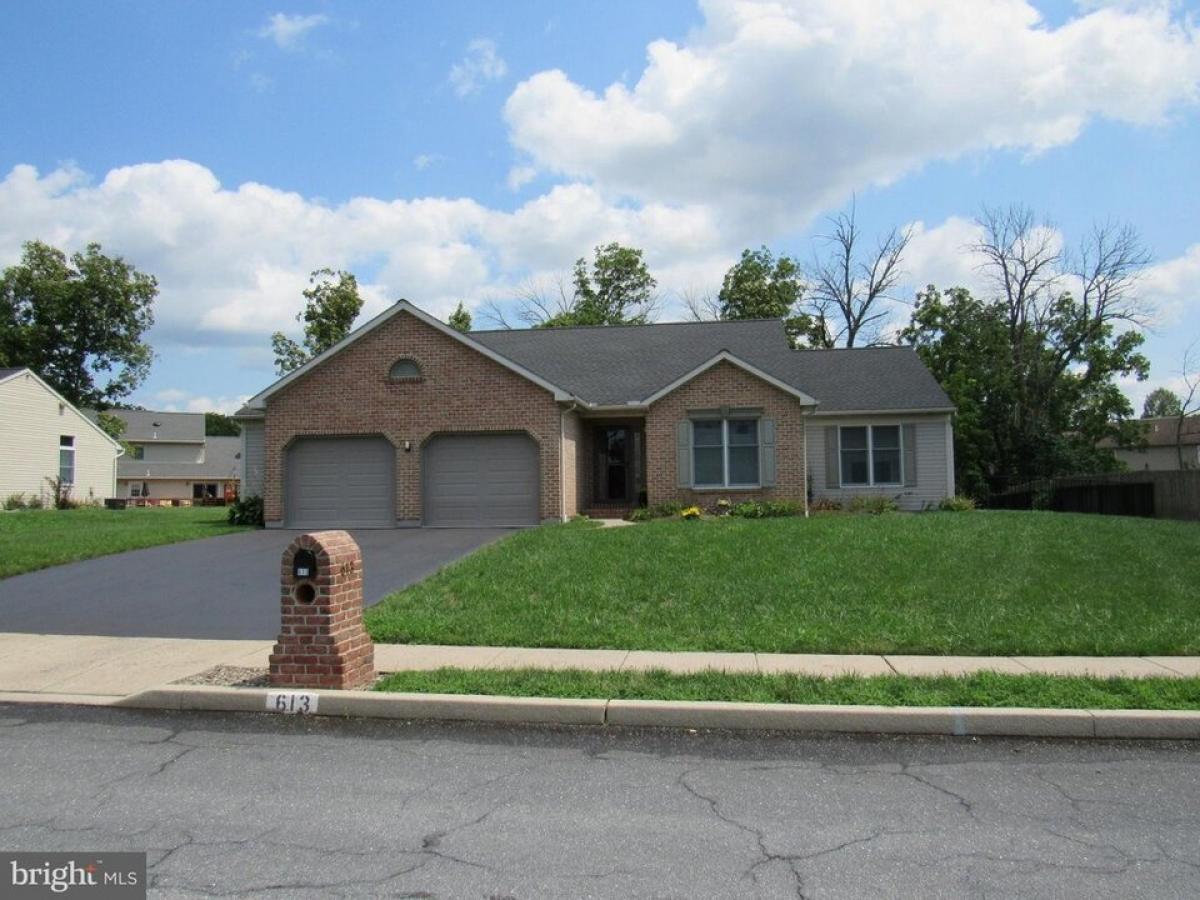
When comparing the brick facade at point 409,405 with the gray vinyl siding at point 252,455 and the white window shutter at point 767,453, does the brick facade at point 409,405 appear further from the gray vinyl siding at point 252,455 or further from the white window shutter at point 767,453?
the white window shutter at point 767,453

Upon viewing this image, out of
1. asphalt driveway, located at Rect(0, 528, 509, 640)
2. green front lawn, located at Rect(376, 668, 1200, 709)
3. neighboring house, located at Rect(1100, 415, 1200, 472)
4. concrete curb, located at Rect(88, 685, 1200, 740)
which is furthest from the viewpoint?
neighboring house, located at Rect(1100, 415, 1200, 472)

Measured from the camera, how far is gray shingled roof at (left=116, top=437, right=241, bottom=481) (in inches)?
2426

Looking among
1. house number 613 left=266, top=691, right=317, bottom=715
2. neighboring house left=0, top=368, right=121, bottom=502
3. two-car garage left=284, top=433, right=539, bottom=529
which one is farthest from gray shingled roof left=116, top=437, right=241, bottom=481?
house number 613 left=266, top=691, right=317, bottom=715

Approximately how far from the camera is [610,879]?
409 cm

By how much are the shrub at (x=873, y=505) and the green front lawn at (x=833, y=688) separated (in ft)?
42.4

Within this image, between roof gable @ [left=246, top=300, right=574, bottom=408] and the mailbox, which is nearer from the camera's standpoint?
the mailbox

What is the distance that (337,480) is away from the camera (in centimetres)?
1994

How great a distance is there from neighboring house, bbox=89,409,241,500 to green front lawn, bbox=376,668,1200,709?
6018 cm

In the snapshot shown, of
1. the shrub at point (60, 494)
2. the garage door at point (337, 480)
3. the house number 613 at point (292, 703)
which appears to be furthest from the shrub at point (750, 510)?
the shrub at point (60, 494)

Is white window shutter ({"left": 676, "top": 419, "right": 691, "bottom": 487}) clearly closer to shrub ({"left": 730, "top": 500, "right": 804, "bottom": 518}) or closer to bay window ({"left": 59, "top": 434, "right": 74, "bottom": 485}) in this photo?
shrub ({"left": 730, "top": 500, "right": 804, "bottom": 518})

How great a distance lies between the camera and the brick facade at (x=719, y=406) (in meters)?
19.7

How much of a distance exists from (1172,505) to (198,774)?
74.4ft

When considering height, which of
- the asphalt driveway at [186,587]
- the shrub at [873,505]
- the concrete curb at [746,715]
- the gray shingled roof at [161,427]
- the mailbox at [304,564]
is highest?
the gray shingled roof at [161,427]

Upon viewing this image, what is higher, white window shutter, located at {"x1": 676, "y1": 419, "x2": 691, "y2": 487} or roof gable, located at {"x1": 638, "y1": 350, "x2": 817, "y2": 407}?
roof gable, located at {"x1": 638, "y1": 350, "x2": 817, "y2": 407}
